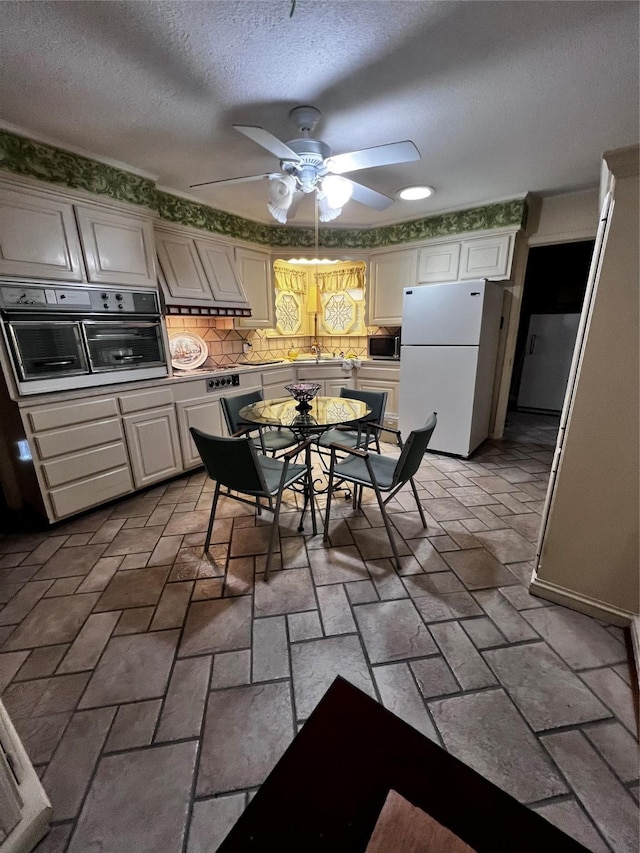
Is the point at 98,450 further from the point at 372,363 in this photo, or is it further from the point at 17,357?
the point at 372,363

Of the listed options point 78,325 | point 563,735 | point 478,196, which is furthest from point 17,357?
point 478,196

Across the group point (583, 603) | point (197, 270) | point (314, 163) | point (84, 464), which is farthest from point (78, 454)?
point (583, 603)

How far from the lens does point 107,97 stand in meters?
1.70

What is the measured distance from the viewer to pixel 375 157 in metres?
1.72

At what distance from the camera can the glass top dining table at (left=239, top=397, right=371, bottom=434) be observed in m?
1.97

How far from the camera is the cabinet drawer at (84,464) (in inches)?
87.5

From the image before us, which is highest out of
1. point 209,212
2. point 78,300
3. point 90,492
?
point 209,212

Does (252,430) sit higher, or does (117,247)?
(117,247)

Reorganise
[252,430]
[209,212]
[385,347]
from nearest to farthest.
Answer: [252,430]
[209,212]
[385,347]

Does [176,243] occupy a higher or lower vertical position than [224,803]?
higher

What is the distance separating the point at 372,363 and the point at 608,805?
3.68m

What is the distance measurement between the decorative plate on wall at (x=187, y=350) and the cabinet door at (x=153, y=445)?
0.64 meters

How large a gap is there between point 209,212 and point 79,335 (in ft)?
6.01

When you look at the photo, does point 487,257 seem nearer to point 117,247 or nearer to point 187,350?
point 187,350
